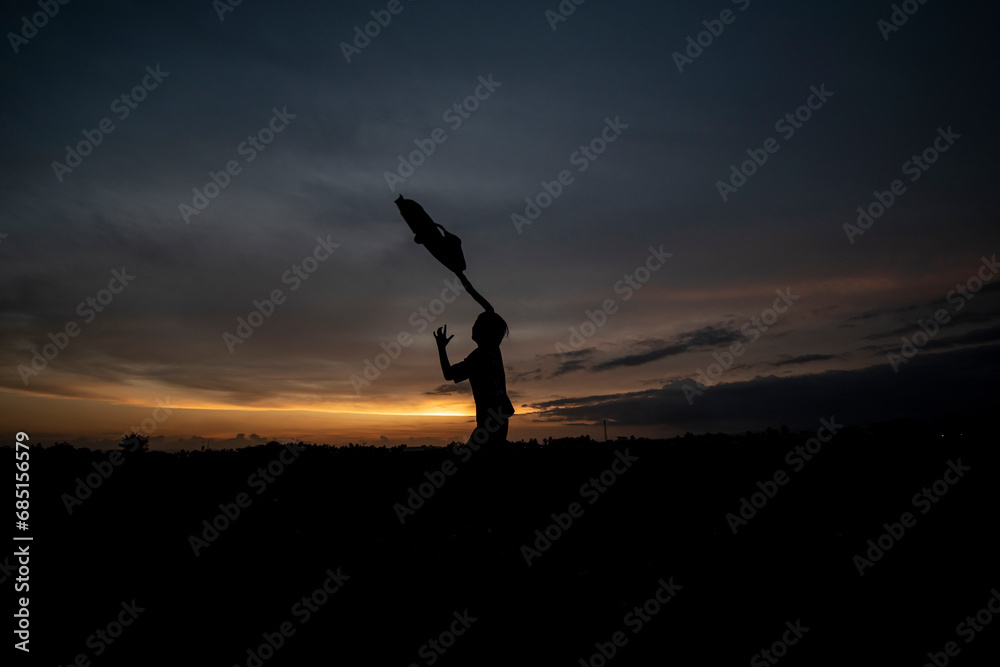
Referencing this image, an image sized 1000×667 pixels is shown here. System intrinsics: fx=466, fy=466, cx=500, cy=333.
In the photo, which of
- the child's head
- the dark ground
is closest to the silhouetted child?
the child's head

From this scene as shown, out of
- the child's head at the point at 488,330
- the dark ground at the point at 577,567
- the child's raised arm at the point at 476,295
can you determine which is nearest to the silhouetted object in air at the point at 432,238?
the child's raised arm at the point at 476,295

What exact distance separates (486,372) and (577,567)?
320 centimetres

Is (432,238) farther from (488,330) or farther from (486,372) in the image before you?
(486,372)

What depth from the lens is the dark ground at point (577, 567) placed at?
341cm

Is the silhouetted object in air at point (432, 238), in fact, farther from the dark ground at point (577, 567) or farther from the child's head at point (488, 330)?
the dark ground at point (577, 567)

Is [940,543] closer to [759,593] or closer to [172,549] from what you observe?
[759,593]

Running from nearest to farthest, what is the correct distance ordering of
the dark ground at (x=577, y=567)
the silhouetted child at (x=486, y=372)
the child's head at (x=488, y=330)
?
the dark ground at (x=577, y=567)
the silhouetted child at (x=486, y=372)
the child's head at (x=488, y=330)

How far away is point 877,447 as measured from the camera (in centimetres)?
464

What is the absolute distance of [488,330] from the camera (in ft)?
24.0

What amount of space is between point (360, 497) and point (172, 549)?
2.37m

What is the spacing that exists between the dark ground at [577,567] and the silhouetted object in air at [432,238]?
3032mm

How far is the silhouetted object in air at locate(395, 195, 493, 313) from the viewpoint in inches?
301

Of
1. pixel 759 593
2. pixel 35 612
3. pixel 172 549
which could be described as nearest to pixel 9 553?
pixel 172 549

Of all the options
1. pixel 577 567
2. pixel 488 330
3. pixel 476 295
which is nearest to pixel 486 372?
pixel 488 330
